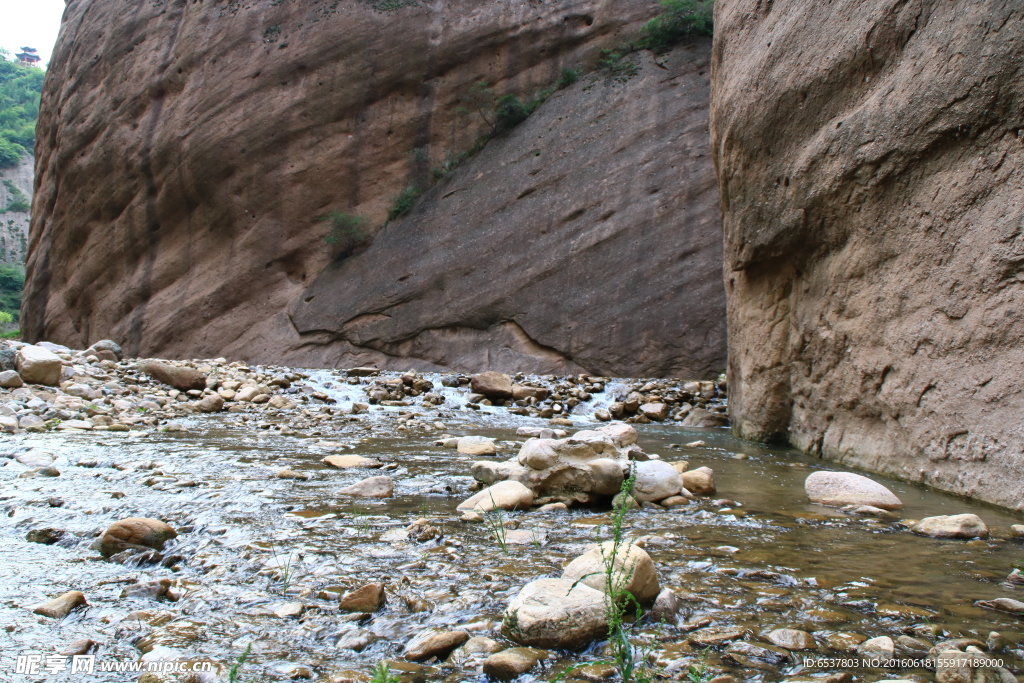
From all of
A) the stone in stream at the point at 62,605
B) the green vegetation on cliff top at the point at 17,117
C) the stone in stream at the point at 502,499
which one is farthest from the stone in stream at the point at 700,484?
the green vegetation on cliff top at the point at 17,117

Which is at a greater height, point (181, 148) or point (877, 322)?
point (181, 148)

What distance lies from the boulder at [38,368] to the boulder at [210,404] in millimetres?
1382

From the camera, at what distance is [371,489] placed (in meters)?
3.14

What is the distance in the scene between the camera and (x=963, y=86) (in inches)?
133

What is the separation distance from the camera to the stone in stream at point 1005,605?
65.8 inches

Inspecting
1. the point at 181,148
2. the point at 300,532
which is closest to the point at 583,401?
the point at 300,532

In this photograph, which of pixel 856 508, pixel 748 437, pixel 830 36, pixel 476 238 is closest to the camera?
pixel 856 508

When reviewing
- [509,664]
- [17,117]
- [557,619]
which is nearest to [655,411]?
[557,619]

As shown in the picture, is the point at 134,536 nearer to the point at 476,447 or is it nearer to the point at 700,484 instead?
the point at 700,484

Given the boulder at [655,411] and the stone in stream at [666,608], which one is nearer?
the stone in stream at [666,608]

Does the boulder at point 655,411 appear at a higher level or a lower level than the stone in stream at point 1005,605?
higher

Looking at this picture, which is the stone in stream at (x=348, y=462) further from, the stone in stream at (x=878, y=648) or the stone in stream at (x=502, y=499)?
the stone in stream at (x=878, y=648)

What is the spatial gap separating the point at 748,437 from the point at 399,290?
12073mm

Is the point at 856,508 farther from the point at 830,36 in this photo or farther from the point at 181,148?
the point at 181,148
